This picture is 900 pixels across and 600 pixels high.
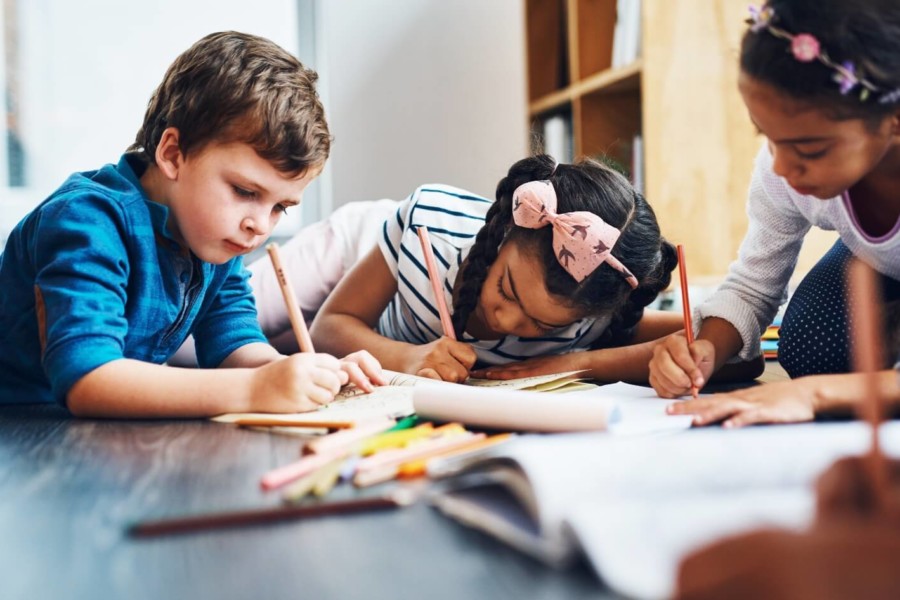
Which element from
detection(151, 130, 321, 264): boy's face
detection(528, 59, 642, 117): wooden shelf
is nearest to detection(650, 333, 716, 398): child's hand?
detection(151, 130, 321, 264): boy's face

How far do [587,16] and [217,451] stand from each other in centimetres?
200

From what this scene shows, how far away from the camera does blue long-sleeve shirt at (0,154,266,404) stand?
85cm

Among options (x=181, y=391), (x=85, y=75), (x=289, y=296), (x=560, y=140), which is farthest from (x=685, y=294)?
(x=85, y=75)

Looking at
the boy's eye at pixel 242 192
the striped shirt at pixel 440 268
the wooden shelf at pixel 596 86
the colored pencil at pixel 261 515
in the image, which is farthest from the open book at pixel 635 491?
the wooden shelf at pixel 596 86

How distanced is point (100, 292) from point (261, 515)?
1.68 feet

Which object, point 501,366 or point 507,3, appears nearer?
point 501,366

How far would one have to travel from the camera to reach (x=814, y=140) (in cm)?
76

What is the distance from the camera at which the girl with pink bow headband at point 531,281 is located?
1.10 m

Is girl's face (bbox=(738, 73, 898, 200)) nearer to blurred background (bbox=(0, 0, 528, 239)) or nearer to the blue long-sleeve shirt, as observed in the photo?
the blue long-sleeve shirt

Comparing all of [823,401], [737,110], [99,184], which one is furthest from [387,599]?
[737,110]

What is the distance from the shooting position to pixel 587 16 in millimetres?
2367

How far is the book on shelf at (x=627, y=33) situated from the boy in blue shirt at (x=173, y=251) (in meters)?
1.22

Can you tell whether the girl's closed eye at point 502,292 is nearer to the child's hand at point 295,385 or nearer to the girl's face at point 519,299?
the girl's face at point 519,299

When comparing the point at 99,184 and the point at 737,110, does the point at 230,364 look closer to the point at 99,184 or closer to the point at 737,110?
the point at 99,184
